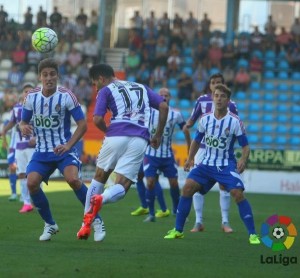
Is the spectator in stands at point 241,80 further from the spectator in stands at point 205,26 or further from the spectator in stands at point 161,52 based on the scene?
the spectator in stands at point 161,52

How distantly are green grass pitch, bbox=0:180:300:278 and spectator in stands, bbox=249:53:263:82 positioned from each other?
1645 cm

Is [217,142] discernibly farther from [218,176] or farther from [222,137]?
[218,176]

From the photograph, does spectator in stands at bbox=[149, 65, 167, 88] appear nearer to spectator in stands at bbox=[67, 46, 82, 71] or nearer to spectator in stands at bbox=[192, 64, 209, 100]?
spectator in stands at bbox=[192, 64, 209, 100]

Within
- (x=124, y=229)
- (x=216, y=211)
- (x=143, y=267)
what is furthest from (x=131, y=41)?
(x=143, y=267)

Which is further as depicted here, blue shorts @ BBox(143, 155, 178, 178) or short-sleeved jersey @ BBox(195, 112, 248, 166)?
blue shorts @ BBox(143, 155, 178, 178)

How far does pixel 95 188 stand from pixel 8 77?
21920mm

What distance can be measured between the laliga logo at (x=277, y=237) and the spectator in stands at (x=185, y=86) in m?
19.5

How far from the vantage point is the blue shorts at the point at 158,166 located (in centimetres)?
1535

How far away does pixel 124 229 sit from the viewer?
12867 mm

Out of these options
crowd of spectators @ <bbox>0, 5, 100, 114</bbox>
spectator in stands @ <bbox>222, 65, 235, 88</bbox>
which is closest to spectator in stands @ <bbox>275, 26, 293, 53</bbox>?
spectator in stands @ <bbox>222, 65, 235, 88</bbox>

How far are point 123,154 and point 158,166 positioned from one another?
5.17 meters

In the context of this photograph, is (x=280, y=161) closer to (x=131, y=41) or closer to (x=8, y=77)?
(x=131, y=41)

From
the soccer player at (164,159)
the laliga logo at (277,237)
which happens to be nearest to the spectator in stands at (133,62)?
the soccer player at (164,159)

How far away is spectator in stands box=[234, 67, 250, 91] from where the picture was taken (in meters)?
30.9
